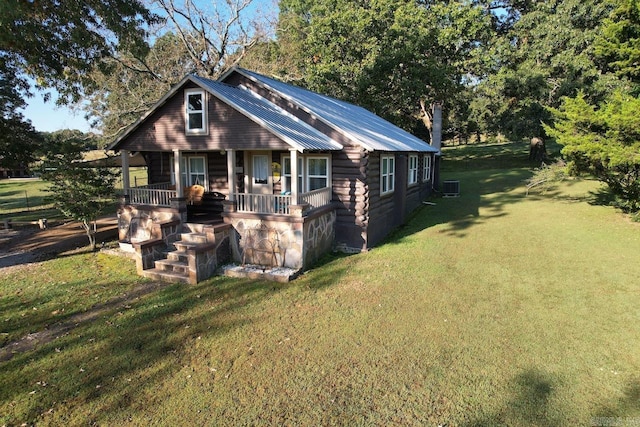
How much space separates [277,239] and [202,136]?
397cm

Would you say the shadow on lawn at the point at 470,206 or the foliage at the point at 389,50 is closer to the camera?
the shadow on lawn at the point at 470,206

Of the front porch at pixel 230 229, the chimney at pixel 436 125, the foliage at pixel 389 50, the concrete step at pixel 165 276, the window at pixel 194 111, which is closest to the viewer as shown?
the concrete step at pixel 165 276

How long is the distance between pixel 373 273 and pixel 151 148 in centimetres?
809

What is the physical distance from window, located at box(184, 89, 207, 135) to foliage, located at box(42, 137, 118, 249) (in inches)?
172

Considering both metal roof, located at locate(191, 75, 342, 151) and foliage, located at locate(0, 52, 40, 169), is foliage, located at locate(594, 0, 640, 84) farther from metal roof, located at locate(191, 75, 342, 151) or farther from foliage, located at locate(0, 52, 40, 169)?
foliage, located at locate(0, 52, 40, 169)

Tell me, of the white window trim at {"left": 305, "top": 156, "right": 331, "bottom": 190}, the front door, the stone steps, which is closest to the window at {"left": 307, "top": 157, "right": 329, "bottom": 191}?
the white window trim at {"left": 305, "top": 156, "right": 331, "bottom": 190}

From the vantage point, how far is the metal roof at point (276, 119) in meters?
10.4

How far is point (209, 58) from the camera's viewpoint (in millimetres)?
27422

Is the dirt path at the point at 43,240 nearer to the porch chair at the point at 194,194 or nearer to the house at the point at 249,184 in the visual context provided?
the house at the point at 249,184

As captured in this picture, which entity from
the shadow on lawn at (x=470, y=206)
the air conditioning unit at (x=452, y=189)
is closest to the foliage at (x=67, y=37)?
the shadow on lawn at (x=470, y=206)

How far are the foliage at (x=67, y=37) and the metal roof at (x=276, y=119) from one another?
4862 mm

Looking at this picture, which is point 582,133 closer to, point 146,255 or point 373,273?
point 373,273

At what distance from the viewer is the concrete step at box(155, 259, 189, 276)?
33.5 ft

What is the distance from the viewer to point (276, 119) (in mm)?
11664
